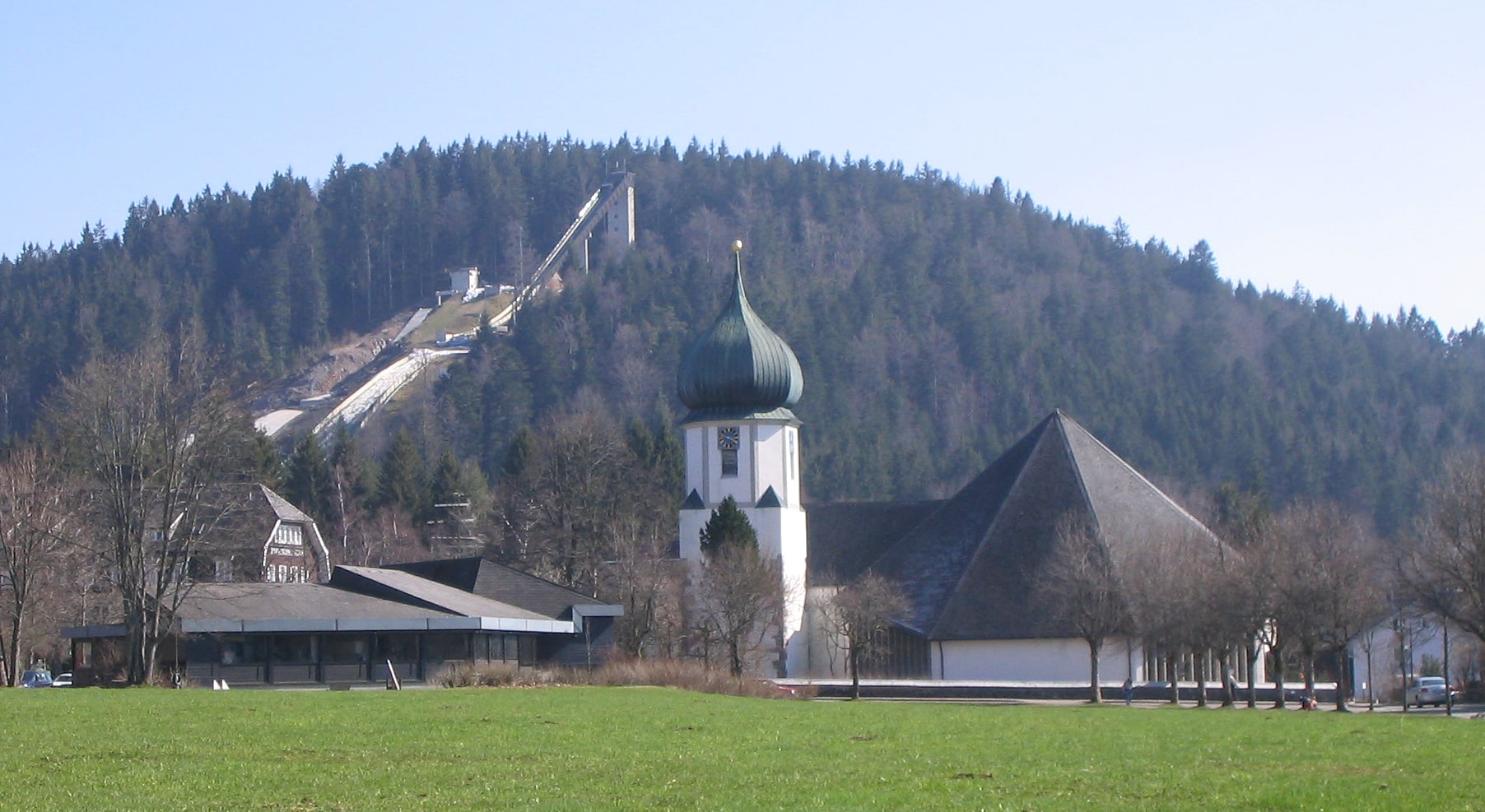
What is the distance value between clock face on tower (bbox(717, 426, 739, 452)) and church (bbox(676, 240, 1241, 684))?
0.04 metres

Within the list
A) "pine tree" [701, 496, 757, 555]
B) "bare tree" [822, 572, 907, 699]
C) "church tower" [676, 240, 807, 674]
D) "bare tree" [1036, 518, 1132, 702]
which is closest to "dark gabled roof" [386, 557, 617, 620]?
"pine tree" [701, 496, 757, 555]

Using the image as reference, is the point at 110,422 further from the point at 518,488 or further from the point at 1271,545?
the point at 518,488

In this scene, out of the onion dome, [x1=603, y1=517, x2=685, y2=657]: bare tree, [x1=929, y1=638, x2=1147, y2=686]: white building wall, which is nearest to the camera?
[x1=929, y1=638, x2=1147, y2=686]: white building wall

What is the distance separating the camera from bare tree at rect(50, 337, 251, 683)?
45.6m

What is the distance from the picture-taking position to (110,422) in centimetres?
4591

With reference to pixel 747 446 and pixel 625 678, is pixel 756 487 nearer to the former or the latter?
pixel 747 446

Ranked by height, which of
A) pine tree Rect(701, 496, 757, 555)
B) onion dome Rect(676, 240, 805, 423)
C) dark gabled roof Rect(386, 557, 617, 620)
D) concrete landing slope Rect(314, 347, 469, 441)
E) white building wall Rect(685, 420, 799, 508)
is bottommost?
dark gabled roof Rect(386, 557, 617, 620)

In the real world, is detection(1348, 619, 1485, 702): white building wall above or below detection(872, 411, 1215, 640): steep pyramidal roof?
below

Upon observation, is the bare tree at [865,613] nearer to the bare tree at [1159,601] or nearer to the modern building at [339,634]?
the modern building at [339,634]

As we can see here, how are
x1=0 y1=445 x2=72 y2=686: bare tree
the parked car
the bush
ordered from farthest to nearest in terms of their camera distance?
the parked car < x1=0 y1=445 x2=72 y2=686: bare tree < the bush

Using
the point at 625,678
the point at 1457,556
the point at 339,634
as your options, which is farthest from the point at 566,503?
the point at 1457,556

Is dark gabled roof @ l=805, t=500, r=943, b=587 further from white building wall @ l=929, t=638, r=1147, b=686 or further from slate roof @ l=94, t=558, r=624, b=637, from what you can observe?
slate roof @ l=94, t=558, r=624, b=637

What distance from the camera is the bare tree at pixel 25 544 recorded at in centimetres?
4898

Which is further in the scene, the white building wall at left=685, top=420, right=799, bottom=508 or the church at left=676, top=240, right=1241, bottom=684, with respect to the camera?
the white building wall at left=685, top=420, right=799, bottom=508
